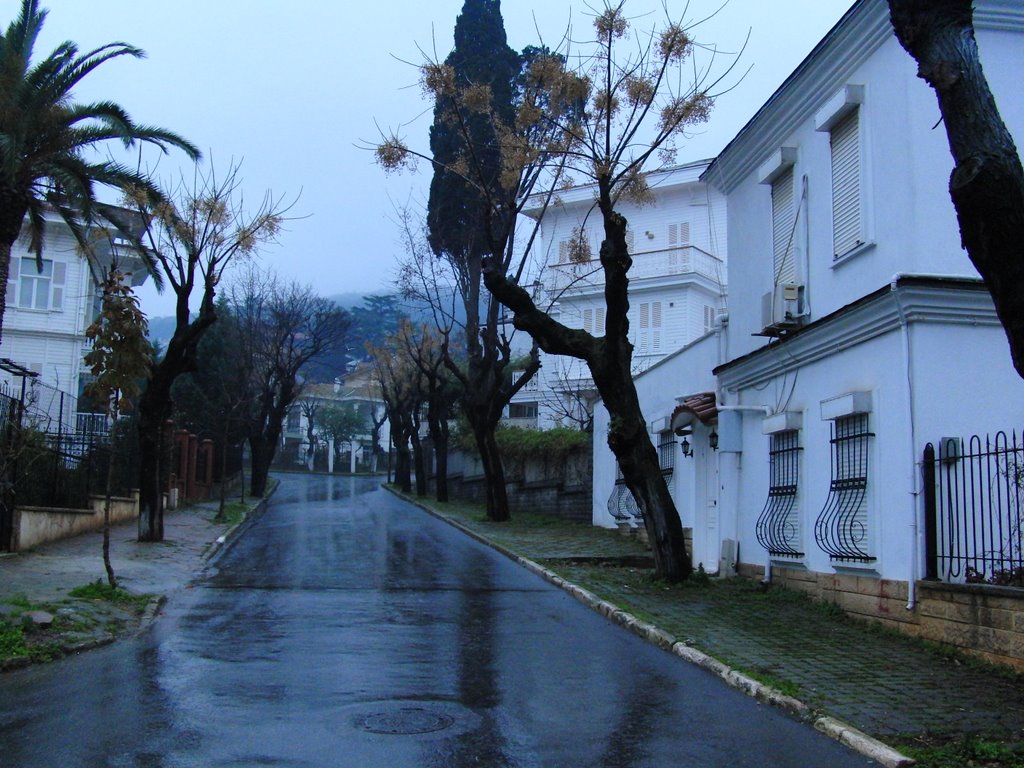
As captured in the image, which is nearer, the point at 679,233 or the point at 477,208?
the point at 477,208

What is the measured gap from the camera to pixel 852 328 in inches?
445

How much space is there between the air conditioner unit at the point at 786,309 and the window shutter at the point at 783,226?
35 cm

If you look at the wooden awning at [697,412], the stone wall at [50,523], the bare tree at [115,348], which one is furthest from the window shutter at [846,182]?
the stone wall at [50,523]

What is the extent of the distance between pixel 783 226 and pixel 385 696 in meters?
9.21

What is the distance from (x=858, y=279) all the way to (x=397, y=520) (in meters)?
20.4

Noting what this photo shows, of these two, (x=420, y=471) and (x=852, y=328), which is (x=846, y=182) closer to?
(x=852, y=328)

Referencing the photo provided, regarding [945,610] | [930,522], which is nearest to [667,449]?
[930,522]

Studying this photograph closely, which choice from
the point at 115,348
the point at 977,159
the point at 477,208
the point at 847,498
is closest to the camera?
the point at 977,159

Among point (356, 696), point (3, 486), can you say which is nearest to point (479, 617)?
point (356, 696)

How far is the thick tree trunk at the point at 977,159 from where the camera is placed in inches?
218

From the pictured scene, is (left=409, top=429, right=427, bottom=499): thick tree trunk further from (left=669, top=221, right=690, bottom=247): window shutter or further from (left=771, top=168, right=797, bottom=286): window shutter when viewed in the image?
(left=771, top=168, right=797, bottom=286): window shutter

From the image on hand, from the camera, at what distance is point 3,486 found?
1420cm

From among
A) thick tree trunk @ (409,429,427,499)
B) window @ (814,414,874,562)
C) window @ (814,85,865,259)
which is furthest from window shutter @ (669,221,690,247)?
window @ (814,414,874,562)

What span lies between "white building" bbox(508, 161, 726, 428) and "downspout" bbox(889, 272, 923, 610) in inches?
1037
